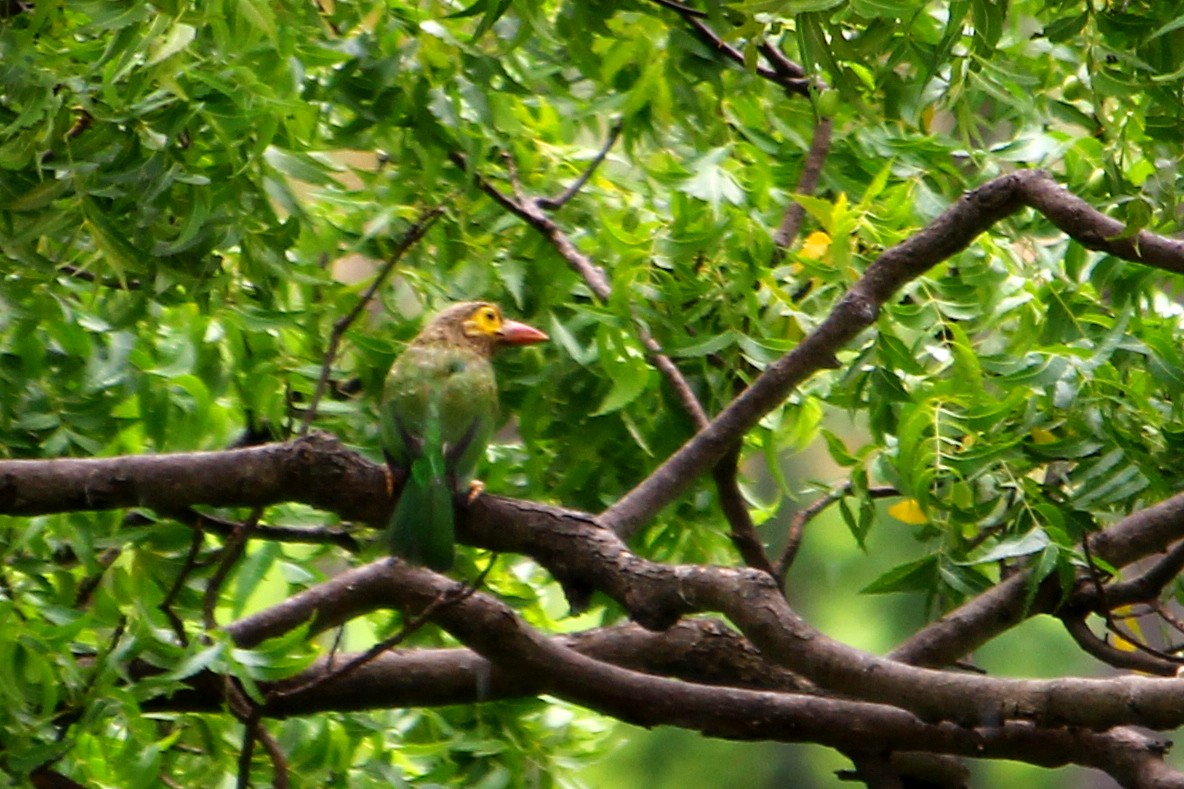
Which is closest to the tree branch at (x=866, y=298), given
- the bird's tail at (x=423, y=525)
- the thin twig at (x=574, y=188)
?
the bird's tail at (x=423, y=525)

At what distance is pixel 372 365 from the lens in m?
2.96

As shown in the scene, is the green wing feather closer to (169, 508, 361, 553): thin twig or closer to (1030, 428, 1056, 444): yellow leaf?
(169, 508, 361, 553): thin twig

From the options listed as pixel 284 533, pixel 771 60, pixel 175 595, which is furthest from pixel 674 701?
pixel 771 60

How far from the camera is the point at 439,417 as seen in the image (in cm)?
281

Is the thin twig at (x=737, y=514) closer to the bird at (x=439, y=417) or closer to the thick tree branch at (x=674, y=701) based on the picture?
the thick tree branch at (x=674, y=701)

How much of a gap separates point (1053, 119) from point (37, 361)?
2.20 metres

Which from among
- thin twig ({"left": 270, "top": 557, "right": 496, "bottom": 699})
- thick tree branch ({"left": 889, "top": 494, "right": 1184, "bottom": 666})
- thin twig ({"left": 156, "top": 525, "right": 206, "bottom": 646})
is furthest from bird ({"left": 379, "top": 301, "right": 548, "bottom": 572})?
thick tree branch ({"left": 889, "top": 494, "right": 1184, "bottom": 666})

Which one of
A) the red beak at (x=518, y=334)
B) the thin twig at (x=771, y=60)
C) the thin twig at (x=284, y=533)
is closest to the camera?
the thin twig at (x=284, y=533)

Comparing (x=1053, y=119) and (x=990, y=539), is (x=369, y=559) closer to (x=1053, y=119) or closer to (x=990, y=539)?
(x=990, y=539)

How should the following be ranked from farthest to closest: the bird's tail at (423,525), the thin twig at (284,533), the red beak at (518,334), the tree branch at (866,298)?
the red beak at (518,334) < the thin twig at (284,533) < the bird's tail at (423,525) < the tree branch at (866,298)

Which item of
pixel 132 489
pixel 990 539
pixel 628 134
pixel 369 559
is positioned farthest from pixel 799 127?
pixel 132 489

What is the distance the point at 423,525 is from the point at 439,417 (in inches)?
14.7

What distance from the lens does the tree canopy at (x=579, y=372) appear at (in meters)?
2.17

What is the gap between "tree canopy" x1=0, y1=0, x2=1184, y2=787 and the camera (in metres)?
2.17
